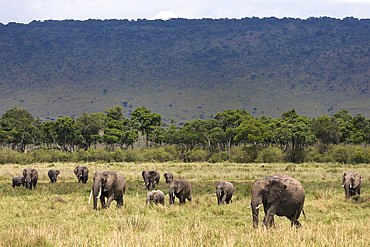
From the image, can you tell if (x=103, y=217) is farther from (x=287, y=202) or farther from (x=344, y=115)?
(x=344, y=115)

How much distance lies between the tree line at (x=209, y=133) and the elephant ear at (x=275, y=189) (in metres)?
53.4

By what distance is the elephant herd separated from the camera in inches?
440

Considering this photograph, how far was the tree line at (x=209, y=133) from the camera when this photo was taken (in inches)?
2736

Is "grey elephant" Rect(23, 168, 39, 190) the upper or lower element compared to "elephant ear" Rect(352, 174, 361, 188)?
lower

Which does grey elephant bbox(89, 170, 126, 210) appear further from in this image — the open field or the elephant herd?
the open field

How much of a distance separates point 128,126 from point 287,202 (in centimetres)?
9366

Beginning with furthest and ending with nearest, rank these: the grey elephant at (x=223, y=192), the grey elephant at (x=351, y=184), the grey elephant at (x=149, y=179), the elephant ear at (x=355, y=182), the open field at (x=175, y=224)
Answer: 1. the grey elephant at (x=149, y=179)
2. the elephant ear at (x=355, y=182)
3. the grey elephant at (x=351, y=184)
4. the grey elephant at (x=223, y=192)
5. the open field at (x=175, y=224)

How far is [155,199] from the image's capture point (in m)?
18.5

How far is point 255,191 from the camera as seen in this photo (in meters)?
11.2

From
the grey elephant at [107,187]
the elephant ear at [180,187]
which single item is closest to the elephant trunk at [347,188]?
the elephant ear at [180,187]

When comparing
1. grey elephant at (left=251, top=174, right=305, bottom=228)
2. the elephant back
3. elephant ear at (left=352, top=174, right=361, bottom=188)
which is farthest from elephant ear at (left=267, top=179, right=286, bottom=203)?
elephant ear at (left=352, top=174, right=361, bottom=188)

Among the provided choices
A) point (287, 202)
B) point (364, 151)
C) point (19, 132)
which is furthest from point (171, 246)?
point (19, 132)

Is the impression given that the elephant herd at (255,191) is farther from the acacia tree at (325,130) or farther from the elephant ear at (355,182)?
the acacia tree at (325,130)

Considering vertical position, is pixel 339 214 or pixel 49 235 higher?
pixel 49 235
